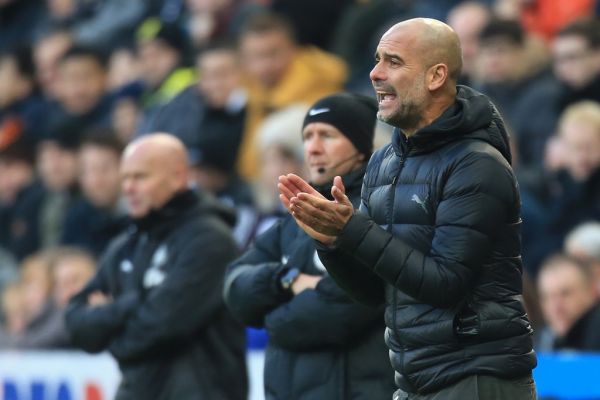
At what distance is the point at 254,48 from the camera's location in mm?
12312

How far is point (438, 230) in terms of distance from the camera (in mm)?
5230

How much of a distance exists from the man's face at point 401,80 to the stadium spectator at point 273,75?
668cm

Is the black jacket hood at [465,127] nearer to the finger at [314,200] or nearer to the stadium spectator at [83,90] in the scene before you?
the finger at [314,200]

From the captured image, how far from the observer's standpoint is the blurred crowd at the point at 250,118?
10008mm

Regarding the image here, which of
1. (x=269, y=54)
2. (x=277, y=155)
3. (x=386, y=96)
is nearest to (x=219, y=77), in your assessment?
(x=269, y=54)

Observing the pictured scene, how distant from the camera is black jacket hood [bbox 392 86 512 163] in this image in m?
5.35

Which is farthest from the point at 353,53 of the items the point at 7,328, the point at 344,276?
the point at 344,276

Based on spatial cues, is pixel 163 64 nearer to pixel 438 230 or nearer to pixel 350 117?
pixel 350 117

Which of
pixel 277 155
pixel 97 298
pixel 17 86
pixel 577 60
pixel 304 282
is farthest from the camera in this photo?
pixel 17 86

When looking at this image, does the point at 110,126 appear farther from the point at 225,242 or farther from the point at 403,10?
the point at 225,242

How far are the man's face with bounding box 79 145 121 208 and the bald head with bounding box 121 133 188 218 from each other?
468 cm

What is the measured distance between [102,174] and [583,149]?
4.49m

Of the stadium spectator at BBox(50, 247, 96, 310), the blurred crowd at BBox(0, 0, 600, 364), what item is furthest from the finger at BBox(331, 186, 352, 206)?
the stadium spectator at BBox(50, 247, 96, 310)

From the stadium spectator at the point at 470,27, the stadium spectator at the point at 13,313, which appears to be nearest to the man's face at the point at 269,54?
the stadium spectator at the point at 470,27
